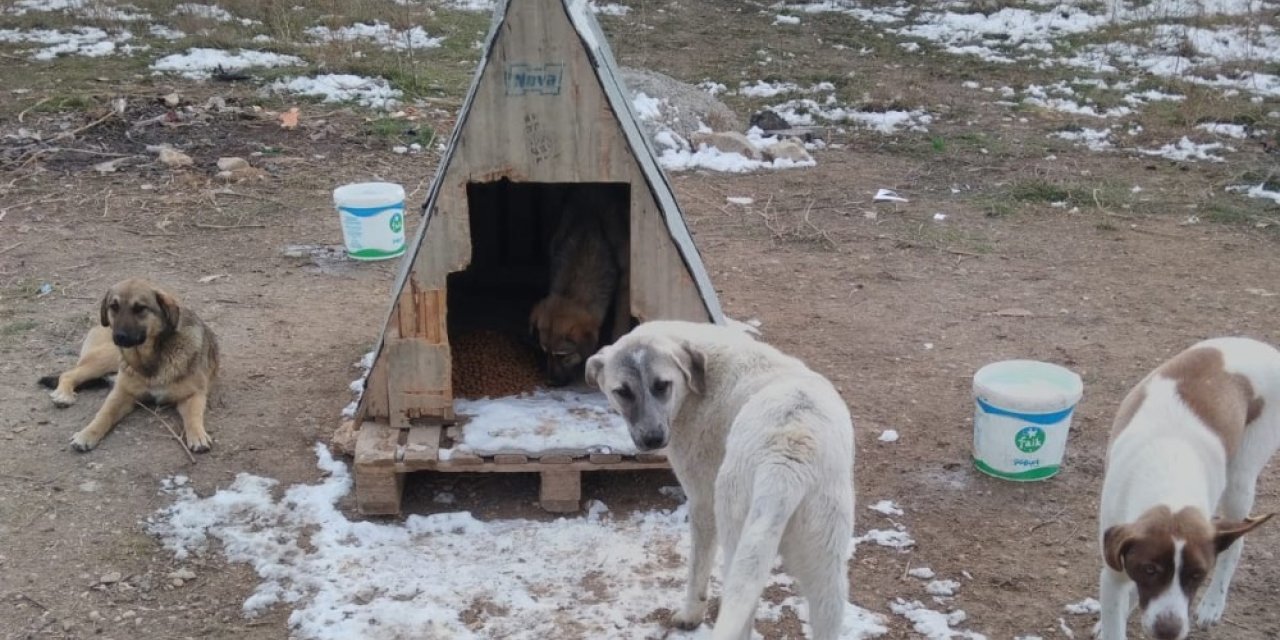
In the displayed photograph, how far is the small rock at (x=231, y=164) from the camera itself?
9.79 metres

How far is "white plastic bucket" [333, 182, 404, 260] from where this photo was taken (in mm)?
7707

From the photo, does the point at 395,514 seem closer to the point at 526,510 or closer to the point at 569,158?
the point at 526,510

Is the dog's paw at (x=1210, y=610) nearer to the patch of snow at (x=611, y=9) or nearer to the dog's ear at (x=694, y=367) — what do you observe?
the dog's ear at (x=694, y=367)

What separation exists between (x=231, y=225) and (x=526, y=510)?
16.5ft

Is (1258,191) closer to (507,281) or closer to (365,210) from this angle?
(507,281)

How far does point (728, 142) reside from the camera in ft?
35.3

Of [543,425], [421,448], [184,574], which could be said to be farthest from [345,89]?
[184,574]

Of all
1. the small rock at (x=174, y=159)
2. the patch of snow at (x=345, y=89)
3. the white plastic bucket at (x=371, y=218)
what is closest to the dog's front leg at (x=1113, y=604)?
the white plastic bucket at (x=371, y=218)

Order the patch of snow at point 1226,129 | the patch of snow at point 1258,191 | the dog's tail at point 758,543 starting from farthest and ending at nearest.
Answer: the patch of snow at point 1226,129
the patch of snow at point 1258,191
the dog's tail at point 758,543

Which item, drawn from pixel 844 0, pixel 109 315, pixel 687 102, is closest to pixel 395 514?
pixel 109 315

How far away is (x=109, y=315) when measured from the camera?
5.69 metres

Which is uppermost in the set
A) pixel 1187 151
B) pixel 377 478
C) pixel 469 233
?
pixel 469 233

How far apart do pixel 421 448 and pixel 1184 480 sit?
3.11 metres

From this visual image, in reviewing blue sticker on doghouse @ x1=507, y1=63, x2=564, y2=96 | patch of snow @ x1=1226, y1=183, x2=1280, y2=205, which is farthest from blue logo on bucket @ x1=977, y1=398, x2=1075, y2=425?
patch of snow @ x1=1226, y1=183, x2=1280, y2=205
